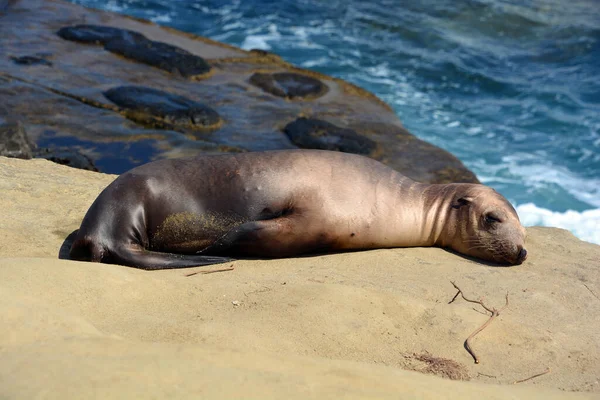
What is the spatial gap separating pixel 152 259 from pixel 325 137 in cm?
445

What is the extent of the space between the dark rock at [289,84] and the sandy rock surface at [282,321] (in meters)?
5.16

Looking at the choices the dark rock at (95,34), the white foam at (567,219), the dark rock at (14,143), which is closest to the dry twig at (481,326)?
the dark rock at (14,143)

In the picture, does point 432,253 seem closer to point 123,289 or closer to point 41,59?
point 123,289

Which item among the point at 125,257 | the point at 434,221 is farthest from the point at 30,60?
the point at 434,221

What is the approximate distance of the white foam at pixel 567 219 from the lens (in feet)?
31.6

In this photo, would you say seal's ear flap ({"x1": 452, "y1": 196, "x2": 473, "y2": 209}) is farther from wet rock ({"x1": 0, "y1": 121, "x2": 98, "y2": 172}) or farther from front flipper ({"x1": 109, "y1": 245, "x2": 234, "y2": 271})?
wet rock ({"x1": 0, "y1": 121, "x2": 98, "y2": 172})

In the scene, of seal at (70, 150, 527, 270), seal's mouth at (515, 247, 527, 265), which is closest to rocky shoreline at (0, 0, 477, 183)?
seal at (70, 150, 527, 270)

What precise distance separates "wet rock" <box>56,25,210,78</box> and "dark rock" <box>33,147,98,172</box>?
12.1ft

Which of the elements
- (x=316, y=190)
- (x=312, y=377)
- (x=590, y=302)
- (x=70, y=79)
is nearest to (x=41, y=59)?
(x=70, y=79)

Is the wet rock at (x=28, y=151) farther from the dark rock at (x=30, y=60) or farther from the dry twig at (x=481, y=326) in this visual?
the dry twig at (x=481, y=326)

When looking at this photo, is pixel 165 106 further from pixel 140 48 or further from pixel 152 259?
pixel 152 259

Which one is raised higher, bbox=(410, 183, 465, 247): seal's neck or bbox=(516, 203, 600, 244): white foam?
bbox=(410, 183, 465, 247): seal's neck

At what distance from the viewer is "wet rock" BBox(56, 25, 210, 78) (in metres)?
10.6

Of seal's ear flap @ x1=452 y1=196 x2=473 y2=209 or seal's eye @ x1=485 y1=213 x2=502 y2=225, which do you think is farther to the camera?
seal's ear flap @ x1=452 y1=196 x2=473 y2=209
